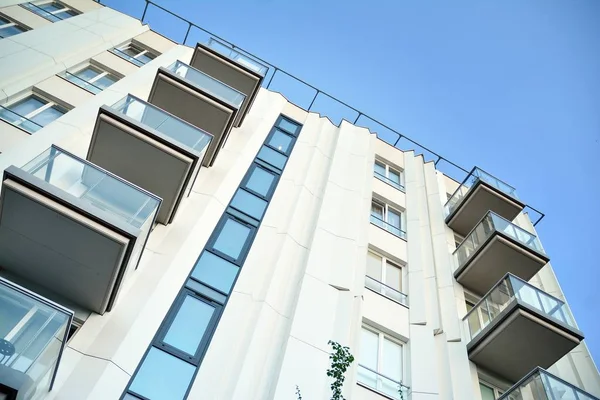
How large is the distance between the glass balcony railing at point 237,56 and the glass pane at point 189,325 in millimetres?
10233

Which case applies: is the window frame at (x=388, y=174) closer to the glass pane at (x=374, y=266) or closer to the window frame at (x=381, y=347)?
the glass pane at (x=374, y=266)

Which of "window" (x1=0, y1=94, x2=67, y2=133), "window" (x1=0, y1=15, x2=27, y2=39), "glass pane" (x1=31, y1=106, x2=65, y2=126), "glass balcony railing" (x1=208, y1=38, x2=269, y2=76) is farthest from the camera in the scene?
"glass balcony railing" (x1=208, y1=38, x2=269, y2=76)

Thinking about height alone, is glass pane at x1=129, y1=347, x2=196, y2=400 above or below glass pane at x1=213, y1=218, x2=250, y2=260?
below

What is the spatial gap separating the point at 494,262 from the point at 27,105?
1420 cm

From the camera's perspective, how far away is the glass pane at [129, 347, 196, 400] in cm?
A: 859

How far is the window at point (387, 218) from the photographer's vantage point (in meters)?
16.9

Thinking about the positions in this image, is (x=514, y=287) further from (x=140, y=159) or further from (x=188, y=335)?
(x=140, y=159)

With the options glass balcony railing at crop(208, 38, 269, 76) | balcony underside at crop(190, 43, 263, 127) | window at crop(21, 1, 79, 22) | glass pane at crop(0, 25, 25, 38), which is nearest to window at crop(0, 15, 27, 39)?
glass pane at crop(0, 25, 25, 38)

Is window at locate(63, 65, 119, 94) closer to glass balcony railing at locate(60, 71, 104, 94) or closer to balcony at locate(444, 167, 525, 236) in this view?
glass balcony railing at locate(60, 71, 104, 94)

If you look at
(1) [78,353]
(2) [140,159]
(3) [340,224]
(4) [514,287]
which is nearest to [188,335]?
(1) [78,353]

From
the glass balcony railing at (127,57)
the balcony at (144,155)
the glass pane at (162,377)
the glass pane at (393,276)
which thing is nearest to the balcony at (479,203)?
the glass pane at (393,276)

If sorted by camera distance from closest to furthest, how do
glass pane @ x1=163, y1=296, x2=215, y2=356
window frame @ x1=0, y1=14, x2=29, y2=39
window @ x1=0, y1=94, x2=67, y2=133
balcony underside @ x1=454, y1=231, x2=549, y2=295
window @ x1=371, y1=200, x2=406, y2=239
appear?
glass pane @ x1=163, y1=296, x2=215, y2=356 → window @ x1=0, y1=94, x2=67, y2=133 → balcony underside @ x1=454, y1=231, x2=549, y2=295 → window frame @ x1=0, y1=14, x2=29, y2=39 → window @ x1=371, y1=200, x2=406, y2=239

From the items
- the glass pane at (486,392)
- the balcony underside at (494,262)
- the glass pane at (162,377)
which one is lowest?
the glass pane at (162,377)

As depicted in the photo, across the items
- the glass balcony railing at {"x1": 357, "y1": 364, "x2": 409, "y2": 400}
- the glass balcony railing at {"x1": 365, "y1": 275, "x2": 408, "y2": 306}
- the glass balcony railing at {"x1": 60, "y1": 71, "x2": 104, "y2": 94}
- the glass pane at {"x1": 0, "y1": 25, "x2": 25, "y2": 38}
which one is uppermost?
the glass pane at {"x1": 0, "y1": 25, "x2": 25, "y2": 38}
